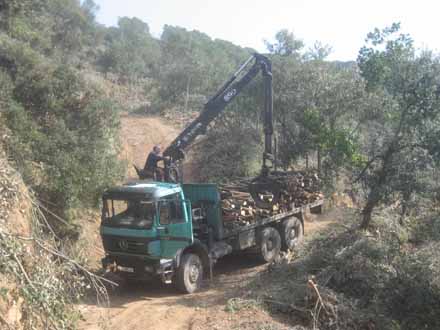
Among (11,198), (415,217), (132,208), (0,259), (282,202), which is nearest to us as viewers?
(0,259)

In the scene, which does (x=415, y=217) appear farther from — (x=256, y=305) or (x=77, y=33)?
(x=77, y=33)

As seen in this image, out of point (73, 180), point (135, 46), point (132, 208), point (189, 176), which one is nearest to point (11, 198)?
point (132, 208)

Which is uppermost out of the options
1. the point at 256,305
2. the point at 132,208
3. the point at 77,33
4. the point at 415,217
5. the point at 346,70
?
the point at 77,33

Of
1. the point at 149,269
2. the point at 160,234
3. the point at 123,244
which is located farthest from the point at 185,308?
the point at 123,244

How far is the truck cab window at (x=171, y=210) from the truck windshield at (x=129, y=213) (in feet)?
0.70

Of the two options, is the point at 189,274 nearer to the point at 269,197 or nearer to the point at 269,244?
the point at 269,244

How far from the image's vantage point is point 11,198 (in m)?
7.14

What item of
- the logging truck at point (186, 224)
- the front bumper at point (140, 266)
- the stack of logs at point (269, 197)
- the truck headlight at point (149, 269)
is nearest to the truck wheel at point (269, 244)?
the logging truck at point (186, 224)

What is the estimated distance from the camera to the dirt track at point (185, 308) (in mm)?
8531

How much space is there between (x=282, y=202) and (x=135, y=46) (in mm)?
38031

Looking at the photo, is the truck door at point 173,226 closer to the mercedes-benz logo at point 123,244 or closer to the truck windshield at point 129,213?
the truck windshield at point 129,213

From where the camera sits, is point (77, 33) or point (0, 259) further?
point (77, 33)

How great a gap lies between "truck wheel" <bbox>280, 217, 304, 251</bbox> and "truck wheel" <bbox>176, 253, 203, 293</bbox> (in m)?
3.88

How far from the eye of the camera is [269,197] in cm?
1352
